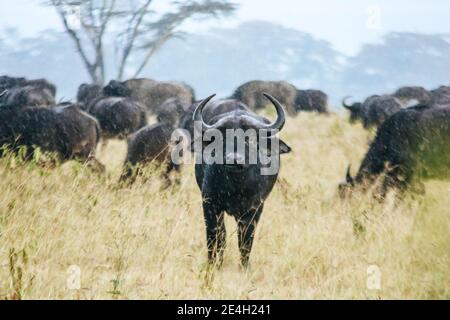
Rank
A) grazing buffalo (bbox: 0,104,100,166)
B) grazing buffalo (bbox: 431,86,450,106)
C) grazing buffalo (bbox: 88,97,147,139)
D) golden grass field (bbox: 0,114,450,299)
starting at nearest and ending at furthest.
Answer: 1. golden grass field (bbox: 0,114,450,299)
2. grazing buffalo (bbox: 431,86,450,106)
3. grazing buffalo (bbox: 0,104,100,166)
4. grazing buffalo (bbox: 88,97,147,139)

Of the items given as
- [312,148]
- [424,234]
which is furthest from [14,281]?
[312,148]

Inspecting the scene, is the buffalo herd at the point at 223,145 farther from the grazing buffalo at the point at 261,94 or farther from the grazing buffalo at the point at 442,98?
the grazing buffalo at the point at 261,94

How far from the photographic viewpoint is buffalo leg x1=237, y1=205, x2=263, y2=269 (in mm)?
4867

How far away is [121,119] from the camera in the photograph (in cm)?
1198

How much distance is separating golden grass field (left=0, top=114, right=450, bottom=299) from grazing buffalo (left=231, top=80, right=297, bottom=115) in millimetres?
12701

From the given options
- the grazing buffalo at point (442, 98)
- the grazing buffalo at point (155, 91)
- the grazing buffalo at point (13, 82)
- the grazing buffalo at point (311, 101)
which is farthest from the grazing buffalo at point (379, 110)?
the grazing buffalo at point (13, 82)

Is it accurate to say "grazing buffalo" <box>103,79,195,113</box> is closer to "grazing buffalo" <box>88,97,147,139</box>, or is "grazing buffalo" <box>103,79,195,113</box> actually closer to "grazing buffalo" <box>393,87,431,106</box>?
"grazing buffalo" <box>393,87,431,106</box>

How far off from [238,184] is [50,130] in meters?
4.36

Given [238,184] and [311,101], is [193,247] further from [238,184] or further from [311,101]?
[311,101]

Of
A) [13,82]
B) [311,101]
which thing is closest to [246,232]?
[13,82]

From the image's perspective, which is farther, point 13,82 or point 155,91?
point 155,91

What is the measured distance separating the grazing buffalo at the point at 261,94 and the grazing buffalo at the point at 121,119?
6772 mm

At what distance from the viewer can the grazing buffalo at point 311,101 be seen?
80.5 feet

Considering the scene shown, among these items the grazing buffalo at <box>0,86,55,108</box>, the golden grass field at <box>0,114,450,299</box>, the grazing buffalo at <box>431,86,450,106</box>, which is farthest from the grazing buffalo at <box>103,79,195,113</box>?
the golden grass field at <box>0,114,450,299</box>
